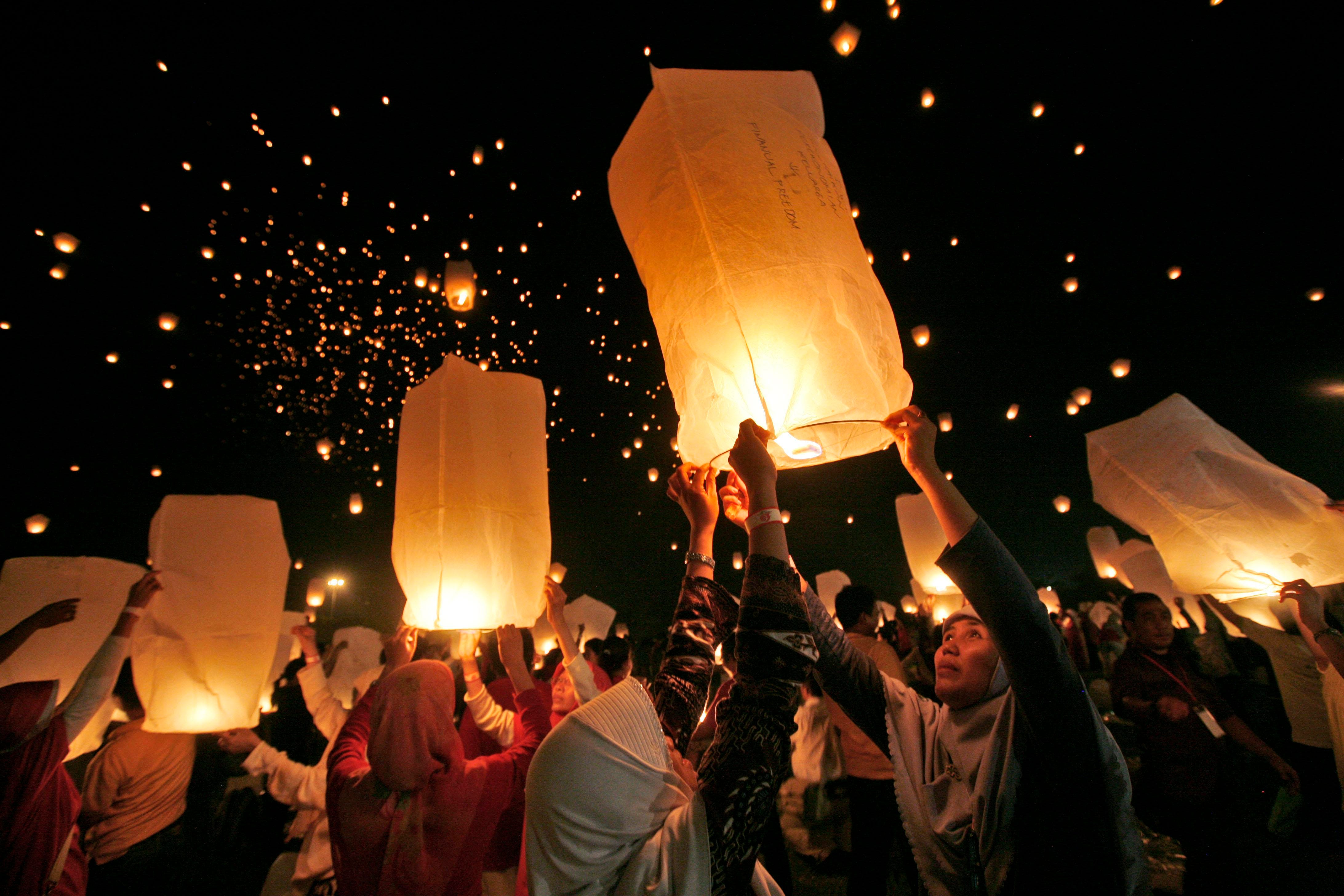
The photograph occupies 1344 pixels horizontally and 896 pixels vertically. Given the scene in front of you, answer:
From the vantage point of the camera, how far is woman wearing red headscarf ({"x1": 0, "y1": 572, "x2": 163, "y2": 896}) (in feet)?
7.79

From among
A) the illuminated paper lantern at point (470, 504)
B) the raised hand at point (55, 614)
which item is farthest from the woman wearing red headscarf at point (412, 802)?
the raised hand at point (55, 614)

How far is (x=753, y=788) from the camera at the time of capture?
104 centimetres

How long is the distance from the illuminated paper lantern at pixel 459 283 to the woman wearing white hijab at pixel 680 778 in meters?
3.96

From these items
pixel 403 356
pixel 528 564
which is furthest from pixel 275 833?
pixel 403 356

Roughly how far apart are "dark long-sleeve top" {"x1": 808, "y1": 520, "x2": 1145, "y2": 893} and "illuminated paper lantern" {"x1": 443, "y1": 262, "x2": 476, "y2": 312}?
166 inches

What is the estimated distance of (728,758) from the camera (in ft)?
3.49

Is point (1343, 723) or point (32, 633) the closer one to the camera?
point (32, 633)

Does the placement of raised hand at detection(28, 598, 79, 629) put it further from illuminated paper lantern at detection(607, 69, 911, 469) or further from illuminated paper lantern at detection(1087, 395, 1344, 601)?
illuminated paper lantern at detection(1087, 395, 1344, 601)

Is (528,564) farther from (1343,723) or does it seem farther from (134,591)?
(1343,723)

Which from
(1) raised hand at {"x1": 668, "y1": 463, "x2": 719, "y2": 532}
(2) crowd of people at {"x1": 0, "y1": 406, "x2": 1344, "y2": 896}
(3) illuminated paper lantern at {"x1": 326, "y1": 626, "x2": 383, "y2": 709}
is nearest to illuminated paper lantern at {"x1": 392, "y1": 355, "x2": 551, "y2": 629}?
(2) crowd of people at {"x1": 0, "y1": 406, "x2": 1344, "y2": 896}

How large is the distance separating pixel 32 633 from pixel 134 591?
0.41m

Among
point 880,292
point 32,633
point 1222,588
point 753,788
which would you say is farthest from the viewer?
point 1222,588

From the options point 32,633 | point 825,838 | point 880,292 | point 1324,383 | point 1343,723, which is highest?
point 1324,383

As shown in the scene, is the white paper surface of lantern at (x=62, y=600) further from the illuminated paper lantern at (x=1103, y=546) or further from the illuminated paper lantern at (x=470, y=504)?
the illuminated paper lantern at (x=1103, y=546)
